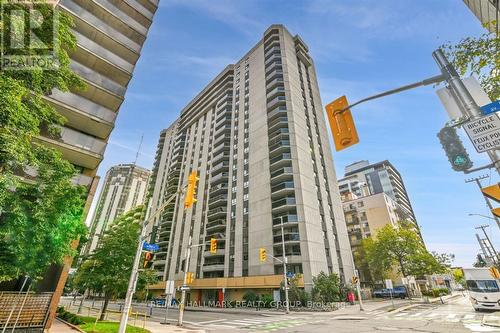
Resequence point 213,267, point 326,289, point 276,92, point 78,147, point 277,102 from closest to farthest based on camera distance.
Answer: point 78,147, point 326,289, point 213,267, point 277,102, point 276,92

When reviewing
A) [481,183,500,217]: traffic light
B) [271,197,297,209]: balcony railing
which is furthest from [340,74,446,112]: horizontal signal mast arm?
[271,197,297,209]: balcony railing

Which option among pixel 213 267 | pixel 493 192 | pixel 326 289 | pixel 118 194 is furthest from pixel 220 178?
pixel 118 194

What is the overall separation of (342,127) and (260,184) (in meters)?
40.1

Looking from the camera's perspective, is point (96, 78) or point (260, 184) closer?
point (96, 78)

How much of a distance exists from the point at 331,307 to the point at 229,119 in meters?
47.0

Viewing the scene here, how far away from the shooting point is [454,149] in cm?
476

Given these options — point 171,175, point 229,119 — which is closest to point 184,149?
point 171,175

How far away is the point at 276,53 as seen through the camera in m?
58.2

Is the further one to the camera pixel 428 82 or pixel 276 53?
pixel 276 53

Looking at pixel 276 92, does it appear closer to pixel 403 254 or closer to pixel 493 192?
pixel 403 254

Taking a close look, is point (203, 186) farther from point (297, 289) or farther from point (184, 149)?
point (297, 289)

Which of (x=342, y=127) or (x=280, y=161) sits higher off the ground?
(x=280, y=161)

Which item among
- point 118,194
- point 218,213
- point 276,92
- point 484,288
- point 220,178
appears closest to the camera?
point 484,288

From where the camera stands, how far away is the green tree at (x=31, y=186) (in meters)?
→ 8.06
